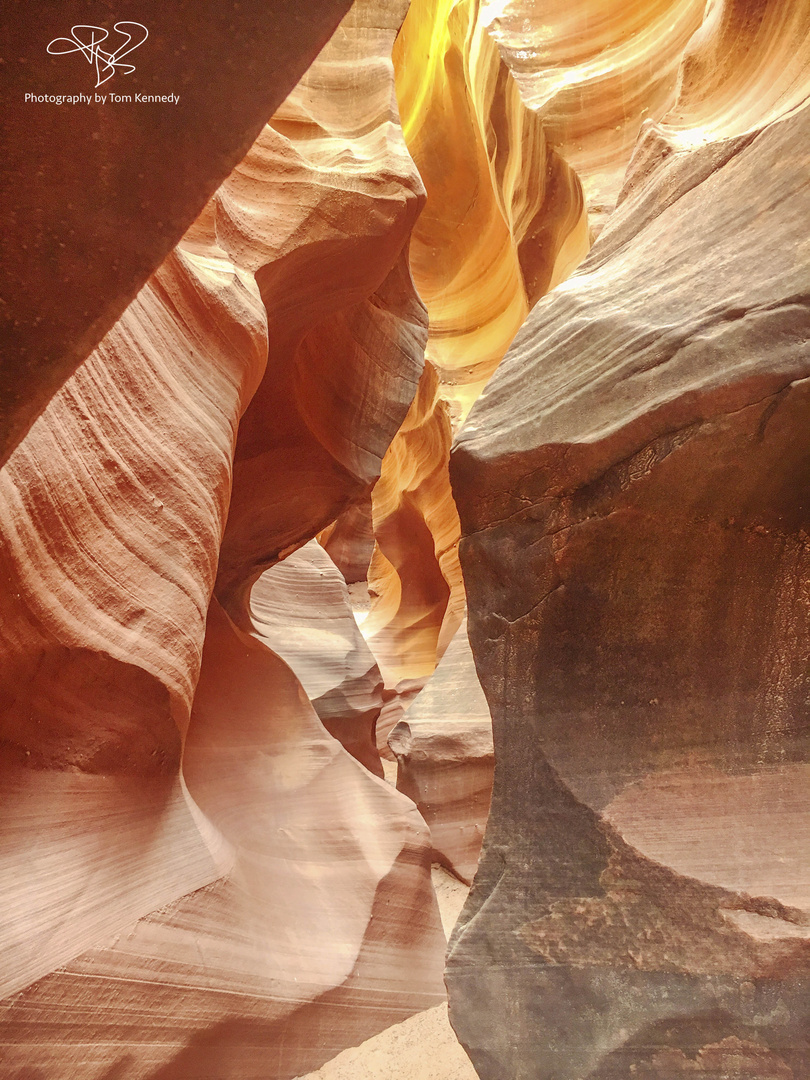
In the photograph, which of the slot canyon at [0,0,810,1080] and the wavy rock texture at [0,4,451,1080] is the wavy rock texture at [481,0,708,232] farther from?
the slot canyon at [0,0,810,1080]

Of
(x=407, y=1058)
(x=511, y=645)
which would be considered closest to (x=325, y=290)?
(x=511, y=645)

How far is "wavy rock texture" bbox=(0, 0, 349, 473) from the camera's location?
81cm

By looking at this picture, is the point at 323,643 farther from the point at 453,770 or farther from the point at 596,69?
the point at 596,69

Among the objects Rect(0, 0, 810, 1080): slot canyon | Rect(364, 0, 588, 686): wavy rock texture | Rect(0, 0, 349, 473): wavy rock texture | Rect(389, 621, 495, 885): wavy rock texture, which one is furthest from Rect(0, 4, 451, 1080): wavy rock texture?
Rect(364, 0, 588, 686): wavy rock texture

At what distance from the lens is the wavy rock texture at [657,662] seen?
7.08 feet

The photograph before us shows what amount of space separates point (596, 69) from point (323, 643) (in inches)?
225

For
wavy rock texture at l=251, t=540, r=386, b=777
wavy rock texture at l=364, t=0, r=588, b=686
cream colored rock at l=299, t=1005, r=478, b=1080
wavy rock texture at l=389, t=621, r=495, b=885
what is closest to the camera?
cream colored rock at l=299, t=1005, r=478, b=1080

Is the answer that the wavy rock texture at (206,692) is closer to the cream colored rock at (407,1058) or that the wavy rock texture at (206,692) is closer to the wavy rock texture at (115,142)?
the cream colored rock at (407,1058)

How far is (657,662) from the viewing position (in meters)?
2.49

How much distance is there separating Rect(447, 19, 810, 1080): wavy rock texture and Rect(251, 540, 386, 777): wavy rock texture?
15.0ft

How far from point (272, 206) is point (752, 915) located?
3390 mm

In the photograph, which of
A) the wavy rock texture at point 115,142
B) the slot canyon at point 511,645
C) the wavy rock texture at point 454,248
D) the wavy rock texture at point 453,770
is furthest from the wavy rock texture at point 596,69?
the wavy rock texture at point 115,142

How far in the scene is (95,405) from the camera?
2.52 meters

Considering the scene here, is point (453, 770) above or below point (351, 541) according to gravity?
below
